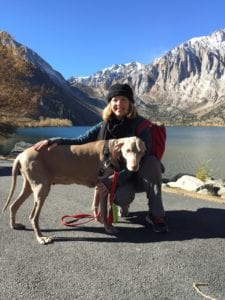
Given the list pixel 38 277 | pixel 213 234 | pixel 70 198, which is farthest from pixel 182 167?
pixel 38 277

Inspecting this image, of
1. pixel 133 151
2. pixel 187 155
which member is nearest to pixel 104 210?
pixel 133 151

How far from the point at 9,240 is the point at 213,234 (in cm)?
334

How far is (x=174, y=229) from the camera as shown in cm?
692

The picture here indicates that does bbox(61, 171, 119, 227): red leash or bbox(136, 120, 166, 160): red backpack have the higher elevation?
bbox(136, 120, 166, 160): red backpack

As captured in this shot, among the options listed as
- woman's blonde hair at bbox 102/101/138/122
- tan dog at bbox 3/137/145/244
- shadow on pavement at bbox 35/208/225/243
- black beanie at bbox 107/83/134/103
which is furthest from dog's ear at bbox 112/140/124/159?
shadow on pavement at bbox 35/208/225/243

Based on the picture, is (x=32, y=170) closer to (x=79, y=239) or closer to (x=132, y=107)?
(x=79, y=239)

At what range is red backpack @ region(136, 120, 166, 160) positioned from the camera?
→ 6.82m

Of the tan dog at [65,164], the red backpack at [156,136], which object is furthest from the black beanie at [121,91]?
the tan dog at [65,164]

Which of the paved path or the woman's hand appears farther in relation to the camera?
the woman's hand

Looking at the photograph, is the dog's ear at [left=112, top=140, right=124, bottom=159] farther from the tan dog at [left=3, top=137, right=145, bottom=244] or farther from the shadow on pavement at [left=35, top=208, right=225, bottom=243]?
the shadow on pavement at [left=35, top=208, right=225, bottom=243]

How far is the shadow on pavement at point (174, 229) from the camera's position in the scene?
6.35 meters

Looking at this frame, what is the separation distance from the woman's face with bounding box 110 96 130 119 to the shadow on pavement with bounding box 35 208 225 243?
6.65ft

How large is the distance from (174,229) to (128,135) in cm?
183

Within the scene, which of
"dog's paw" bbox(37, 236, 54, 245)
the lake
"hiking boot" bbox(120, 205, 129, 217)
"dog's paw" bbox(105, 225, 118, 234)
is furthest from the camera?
the lake
